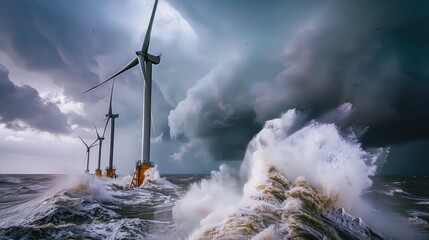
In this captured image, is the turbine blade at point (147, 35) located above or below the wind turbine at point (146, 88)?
above

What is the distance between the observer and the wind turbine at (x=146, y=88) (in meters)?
49.9

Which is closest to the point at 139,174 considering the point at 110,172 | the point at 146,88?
the point at 146,88

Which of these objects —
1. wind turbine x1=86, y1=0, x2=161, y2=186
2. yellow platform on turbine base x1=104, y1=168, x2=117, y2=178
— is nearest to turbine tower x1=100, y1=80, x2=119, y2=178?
yellow platform on turbine base x1=104, y1=168, x2=117, y2=178

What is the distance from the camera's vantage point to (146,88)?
5272 cm

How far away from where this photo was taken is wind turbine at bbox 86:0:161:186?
49.9 m

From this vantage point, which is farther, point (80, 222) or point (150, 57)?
point (150, 57)

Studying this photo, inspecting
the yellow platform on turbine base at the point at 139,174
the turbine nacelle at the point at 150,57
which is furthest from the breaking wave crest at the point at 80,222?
the turbine nacelle at the point at 150,57

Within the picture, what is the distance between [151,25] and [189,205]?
44443mm

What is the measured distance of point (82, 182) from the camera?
2789 cm

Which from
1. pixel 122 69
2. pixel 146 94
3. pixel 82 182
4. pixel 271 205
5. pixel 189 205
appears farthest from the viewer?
pixel 122 69

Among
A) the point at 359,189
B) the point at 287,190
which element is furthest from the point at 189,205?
the point at 359,189

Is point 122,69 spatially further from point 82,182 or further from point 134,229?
point 134,229

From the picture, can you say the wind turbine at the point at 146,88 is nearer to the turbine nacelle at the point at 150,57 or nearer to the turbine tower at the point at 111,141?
the turbine nacelle at the point at 150,57

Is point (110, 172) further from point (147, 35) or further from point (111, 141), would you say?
point (147, 35)
